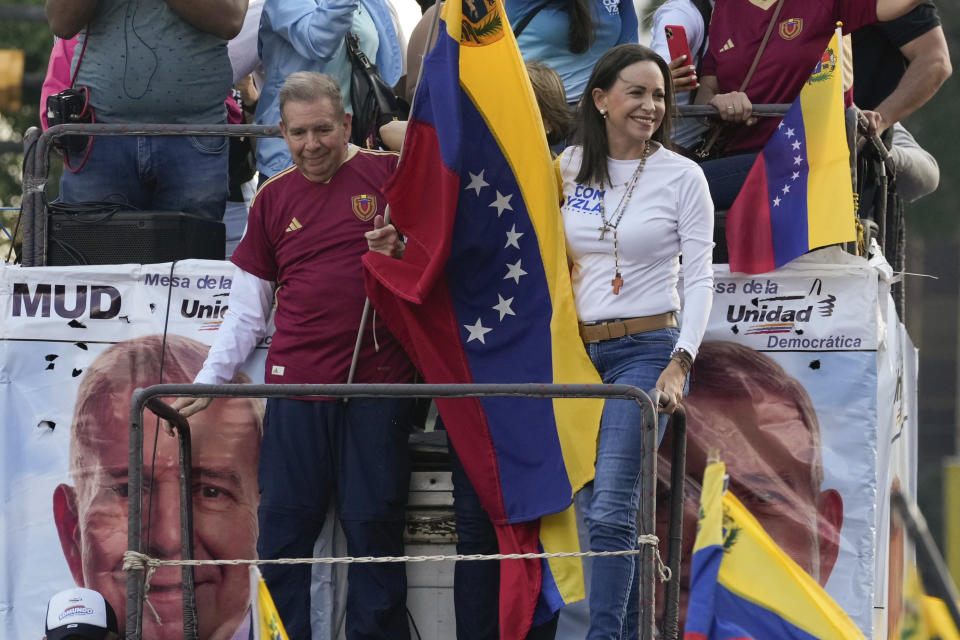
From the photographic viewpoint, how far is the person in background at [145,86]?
265 inches

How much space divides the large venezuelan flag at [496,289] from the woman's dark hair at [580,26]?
2.97ft

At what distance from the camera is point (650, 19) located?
26.6 ft

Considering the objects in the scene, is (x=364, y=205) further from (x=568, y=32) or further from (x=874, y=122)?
(x=874, y=122)

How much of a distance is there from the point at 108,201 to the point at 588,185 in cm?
219

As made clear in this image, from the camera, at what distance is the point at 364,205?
599cm

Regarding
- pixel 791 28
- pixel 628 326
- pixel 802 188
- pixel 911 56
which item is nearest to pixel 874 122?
pixel 911 56

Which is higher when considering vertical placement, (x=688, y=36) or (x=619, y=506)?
(x=688, y=36)

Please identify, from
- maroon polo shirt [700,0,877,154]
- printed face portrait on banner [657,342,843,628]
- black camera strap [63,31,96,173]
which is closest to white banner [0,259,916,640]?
printed face portrait on banner [657,342,843,628]

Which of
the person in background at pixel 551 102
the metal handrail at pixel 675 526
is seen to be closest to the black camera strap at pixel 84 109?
the person in background at pixel 551 102

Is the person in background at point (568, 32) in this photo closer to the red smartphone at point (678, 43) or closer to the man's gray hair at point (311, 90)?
the red smartphone at point (678, 43)

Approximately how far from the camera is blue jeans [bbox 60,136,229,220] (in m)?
6.73

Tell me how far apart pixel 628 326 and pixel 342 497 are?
4.00ft

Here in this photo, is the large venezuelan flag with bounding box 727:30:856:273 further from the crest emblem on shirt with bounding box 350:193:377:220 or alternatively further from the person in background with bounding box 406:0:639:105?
the crest emblem on shirt with bounding box 350:193:377:220

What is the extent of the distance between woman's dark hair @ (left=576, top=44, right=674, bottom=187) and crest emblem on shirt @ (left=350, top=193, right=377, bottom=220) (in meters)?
0.78
